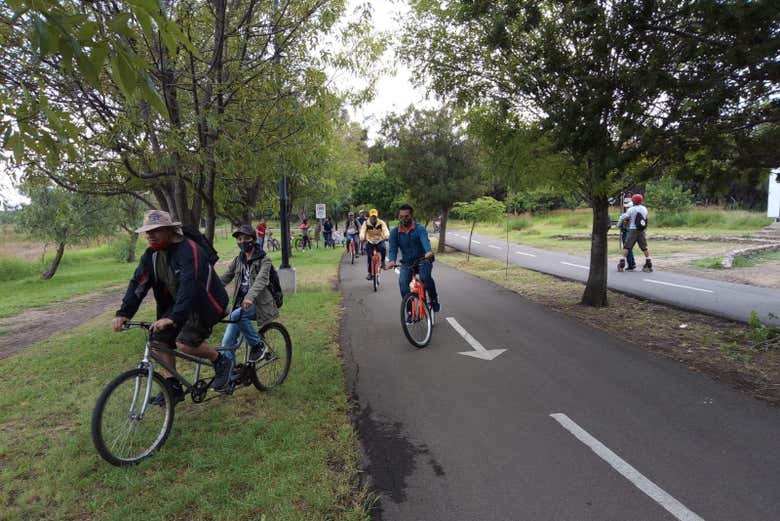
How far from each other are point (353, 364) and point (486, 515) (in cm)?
332

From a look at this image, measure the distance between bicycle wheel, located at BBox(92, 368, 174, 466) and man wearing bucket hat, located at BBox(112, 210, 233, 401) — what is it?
0.14 meters

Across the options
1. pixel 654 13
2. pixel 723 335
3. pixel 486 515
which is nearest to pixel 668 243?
pixel 723 335

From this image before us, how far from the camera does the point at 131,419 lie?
11.7 feet

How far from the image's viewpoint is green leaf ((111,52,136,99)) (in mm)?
1847

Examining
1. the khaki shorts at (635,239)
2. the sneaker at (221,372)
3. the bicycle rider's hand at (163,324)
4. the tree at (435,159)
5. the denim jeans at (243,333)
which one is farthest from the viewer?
the tree at (435,159)

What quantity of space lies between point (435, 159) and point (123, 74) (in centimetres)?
2015

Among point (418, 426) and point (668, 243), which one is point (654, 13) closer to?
point (418, 426)

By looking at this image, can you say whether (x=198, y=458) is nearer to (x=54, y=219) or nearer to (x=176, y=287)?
(x=176, y=287)

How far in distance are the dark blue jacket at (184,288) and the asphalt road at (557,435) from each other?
169 centimetres

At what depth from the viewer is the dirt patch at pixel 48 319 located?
29.8ft

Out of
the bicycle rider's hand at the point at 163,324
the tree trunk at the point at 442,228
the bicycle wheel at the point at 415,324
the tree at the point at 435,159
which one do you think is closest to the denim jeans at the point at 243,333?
the bicycle rider's hand at the point at 163,324

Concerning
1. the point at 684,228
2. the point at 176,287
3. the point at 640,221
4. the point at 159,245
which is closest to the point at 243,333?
the point at 176,287

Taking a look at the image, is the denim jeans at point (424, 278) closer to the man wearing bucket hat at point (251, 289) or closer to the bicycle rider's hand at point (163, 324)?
the man wearing bucket hat at point (251, 289)

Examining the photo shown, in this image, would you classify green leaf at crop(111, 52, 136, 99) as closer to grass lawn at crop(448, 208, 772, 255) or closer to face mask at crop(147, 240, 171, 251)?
face mask at crop(147, 240, 171, 251)
